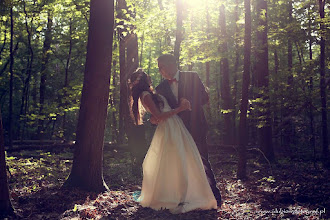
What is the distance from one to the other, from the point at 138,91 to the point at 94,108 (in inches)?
75.8

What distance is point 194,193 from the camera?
5.14 meters

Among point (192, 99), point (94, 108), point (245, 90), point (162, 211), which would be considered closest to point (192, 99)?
point (192, 99)

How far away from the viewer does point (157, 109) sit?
17.5 feet

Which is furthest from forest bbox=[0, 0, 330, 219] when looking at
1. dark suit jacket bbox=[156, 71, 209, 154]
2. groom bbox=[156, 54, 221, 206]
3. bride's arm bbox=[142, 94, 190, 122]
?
bride's arm bbox=[142, 94, 190, 122]

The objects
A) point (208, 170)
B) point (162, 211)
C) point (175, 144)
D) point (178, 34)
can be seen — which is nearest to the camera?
point (162, 211)

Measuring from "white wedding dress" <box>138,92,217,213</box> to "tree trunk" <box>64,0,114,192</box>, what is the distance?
2.03m

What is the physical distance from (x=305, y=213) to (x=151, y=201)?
7.65 ft

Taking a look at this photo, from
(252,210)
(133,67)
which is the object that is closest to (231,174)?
(133,67)

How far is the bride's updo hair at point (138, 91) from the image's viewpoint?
17.8 ft

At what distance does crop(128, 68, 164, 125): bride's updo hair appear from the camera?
17.8ft

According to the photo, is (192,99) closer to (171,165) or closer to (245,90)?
(171,165)

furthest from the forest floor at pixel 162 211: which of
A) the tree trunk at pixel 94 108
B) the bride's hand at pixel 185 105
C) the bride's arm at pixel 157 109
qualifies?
the bride's hand at pixel 185 105

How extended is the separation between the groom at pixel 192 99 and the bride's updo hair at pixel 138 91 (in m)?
0.15

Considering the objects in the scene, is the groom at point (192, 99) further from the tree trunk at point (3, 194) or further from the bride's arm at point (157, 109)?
the tree trunk at point (3, 194)
